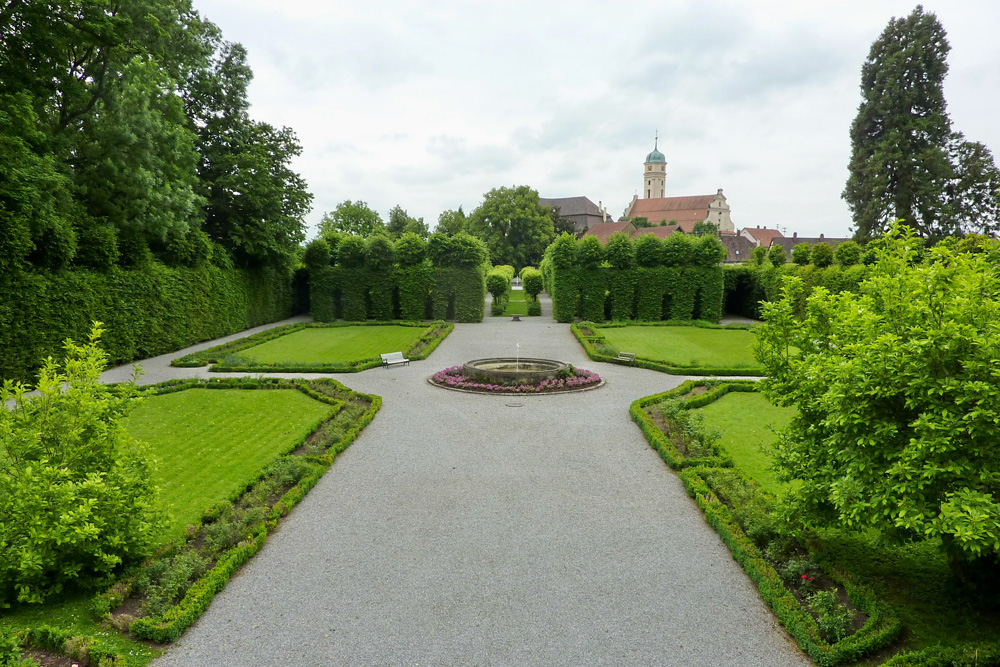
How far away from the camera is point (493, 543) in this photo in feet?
23.7

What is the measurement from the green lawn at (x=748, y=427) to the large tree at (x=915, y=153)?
76.3 ft

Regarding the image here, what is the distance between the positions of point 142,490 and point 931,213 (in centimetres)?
3981

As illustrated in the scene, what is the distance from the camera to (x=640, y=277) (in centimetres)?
3375

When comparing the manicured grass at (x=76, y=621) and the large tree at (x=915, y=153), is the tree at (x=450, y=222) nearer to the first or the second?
the large tree at (x=915, y=153)

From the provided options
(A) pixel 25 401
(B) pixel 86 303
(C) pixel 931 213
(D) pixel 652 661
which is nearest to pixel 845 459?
(D) pixel 652 661

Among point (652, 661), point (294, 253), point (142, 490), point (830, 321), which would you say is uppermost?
point (294, 253)

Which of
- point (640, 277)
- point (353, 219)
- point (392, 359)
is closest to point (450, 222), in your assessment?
point (353, 219)

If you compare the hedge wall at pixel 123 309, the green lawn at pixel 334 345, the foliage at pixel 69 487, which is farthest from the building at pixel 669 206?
the foliage at pixel 69 487

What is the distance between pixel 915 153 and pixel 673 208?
77.6 meters

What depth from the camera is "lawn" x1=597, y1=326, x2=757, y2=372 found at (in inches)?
827

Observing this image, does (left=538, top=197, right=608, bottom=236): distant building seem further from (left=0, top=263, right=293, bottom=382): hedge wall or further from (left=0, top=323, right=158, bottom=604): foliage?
(left=0, top=323, right=158, bottom=604): foliage

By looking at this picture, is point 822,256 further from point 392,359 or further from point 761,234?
point 761,234

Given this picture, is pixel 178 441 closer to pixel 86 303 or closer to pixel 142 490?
pixel 142 490

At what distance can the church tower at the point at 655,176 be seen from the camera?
118438 mm
